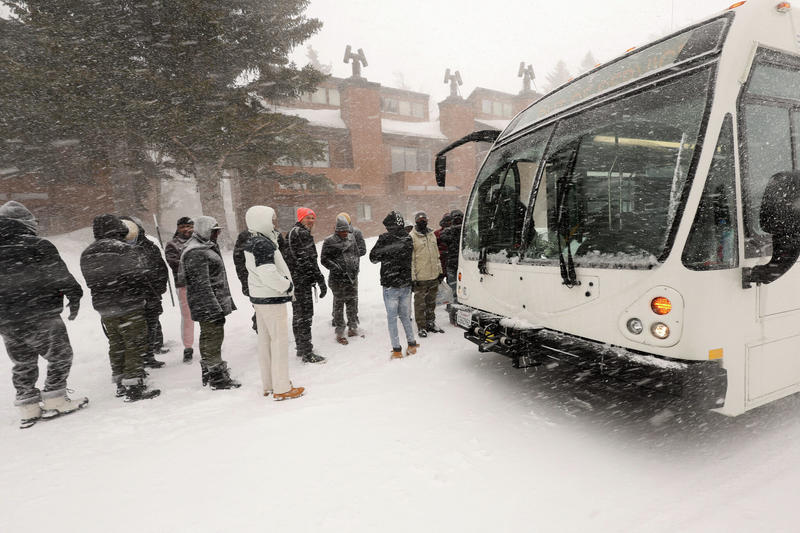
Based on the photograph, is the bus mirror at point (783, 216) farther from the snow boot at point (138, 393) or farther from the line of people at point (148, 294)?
the snow boot at point (138, 393)

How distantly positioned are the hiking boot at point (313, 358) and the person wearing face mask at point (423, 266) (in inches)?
67.8

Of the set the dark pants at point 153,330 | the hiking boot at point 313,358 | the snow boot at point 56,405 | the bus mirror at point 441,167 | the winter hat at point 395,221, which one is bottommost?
the hiking boot at point 313,358

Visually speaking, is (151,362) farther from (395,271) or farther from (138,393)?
(395,271)

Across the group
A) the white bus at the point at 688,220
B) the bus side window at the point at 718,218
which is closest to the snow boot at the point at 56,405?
the white bus at the point at 688,220

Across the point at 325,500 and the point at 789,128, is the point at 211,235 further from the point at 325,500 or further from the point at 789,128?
the point at 789,128

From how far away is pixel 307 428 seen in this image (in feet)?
11.0

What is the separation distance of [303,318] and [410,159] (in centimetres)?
2391

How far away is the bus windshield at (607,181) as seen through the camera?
8.66ft

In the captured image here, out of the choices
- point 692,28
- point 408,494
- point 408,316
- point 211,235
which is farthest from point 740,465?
point 211,235

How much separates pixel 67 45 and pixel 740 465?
15.7 meters

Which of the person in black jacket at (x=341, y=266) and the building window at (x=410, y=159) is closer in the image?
the person in black jacket at (x=341, y=266)

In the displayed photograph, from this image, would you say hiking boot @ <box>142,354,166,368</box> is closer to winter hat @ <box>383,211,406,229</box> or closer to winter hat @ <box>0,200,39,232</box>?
winter hat @ <box>0,200,39,232</box>

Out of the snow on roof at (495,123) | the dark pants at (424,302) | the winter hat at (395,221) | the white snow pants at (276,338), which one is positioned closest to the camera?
the white snow pants at (276,338)

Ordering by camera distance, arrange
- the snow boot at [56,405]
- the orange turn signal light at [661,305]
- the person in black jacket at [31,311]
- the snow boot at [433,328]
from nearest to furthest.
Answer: the orange turn signal light at [661,305] → the person in black jacket at [31,311] → the snow boot at [56,405] → the snow boot at [433,328]
